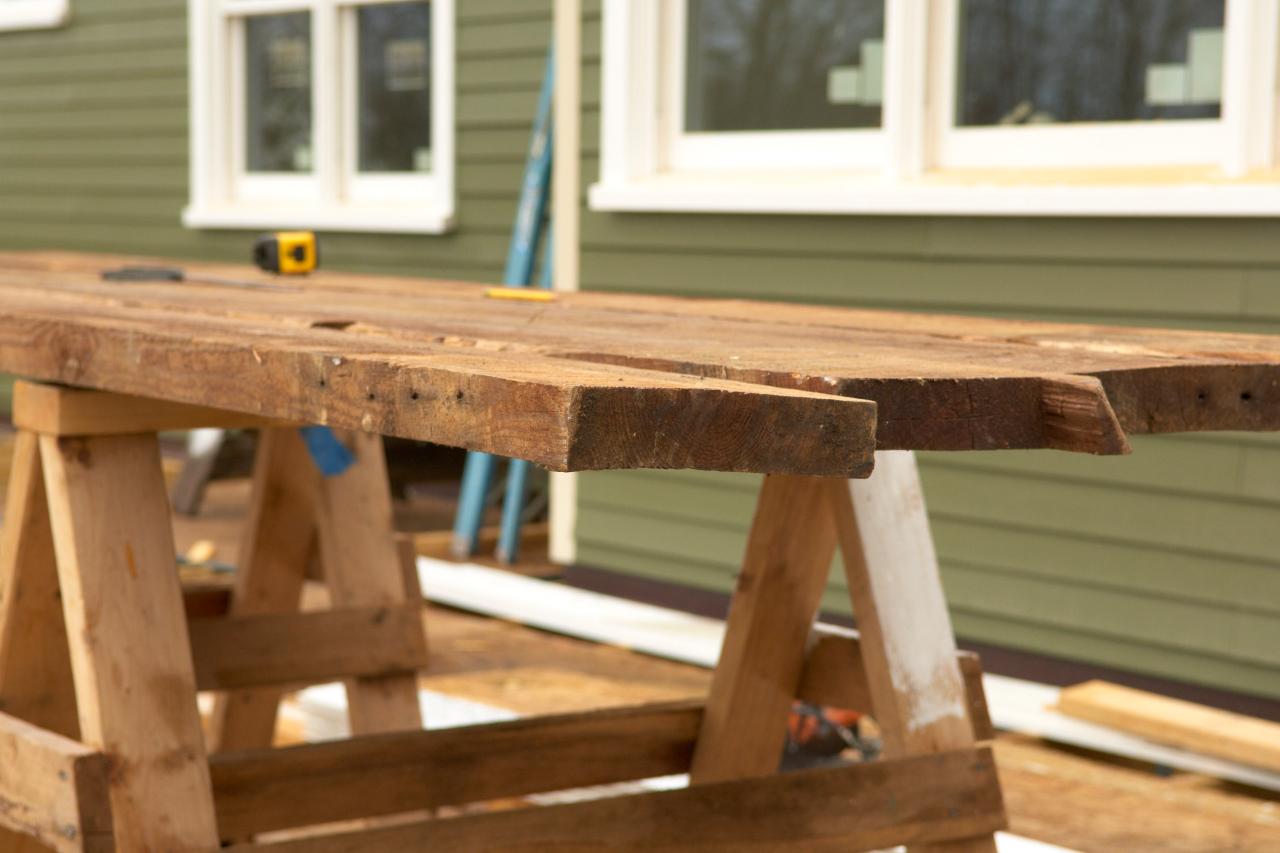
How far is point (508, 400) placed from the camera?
136 centimetres

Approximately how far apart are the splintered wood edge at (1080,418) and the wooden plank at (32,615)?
143 centimetres

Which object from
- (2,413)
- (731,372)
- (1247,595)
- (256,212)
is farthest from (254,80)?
(731,372)

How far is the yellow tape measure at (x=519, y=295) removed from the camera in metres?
2.94

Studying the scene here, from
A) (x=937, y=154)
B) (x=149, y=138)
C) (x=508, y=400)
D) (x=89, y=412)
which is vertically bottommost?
(x=89, y=412)

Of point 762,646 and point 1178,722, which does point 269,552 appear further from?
point 1178,722

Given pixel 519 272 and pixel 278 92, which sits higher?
pixel 278 92

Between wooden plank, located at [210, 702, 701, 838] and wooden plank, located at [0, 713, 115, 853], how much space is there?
0.87 ft

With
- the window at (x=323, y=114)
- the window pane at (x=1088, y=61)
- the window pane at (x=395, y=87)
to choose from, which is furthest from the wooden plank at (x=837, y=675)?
the window pane at (x=395, y=87)

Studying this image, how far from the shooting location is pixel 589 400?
4.23 feet

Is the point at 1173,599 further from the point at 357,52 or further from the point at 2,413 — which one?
the point at 2,413

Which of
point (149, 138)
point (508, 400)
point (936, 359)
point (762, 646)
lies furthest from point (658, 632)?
point (149, 138)

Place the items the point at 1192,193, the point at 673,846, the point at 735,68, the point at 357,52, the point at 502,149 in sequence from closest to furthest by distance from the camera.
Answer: the point at 673,846 → the point at 1192,193 → the point at 735,68 → the point at 502,149 → the point at 357,52

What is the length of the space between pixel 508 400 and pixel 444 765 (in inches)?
49.4

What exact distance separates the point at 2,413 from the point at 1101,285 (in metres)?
6.15
